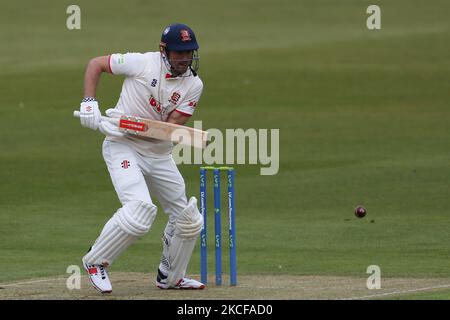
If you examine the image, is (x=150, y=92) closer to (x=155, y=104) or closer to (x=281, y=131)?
(x=155, y=104)

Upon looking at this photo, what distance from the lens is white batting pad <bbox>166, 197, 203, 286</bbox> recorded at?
9414mm

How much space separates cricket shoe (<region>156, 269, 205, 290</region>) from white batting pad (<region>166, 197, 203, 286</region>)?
3cm

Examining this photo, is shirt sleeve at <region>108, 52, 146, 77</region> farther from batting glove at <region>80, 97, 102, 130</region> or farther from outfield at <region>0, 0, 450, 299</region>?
outfield at <region>0, 0, 450, 299</region>

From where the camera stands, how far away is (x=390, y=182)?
17391mm

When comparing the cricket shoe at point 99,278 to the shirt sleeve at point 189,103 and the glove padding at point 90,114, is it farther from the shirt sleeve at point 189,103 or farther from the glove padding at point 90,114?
the shirt sleeve at point 189,103

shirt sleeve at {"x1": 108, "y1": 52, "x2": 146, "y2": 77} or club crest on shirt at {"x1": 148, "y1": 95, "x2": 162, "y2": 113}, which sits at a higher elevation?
shirt sleeve at {"x1": 108, "y1": 52, "x2": 146, "y2": 77}

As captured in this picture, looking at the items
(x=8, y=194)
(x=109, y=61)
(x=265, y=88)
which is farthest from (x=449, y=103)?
(x=109, y=61)

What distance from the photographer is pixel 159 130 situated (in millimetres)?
9188

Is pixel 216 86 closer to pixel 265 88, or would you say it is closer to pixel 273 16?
pixel 265 88

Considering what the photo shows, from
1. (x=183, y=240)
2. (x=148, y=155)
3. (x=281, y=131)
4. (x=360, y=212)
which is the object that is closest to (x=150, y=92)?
(x=148, y=155)

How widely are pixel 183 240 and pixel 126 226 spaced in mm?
725

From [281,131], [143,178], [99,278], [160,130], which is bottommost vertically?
[99,278]

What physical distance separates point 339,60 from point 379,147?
1291cm

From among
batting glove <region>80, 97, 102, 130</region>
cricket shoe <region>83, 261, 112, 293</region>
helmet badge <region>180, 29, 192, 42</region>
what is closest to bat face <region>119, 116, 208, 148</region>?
batting glove <region>80, 97, 102, 130</region>
